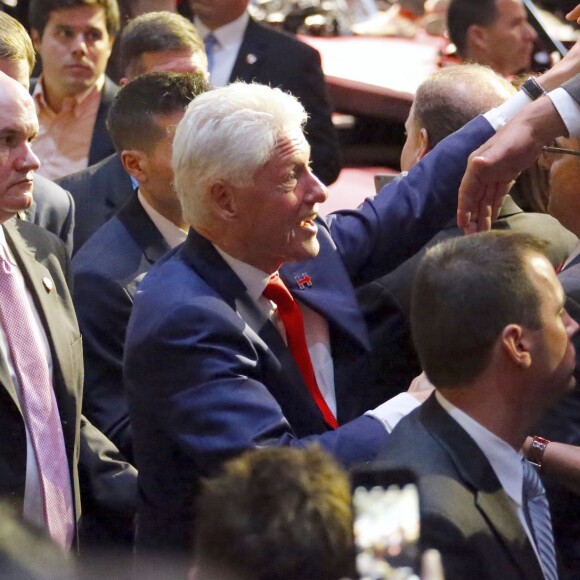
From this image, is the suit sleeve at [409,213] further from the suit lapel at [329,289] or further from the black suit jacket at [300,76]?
the black suit jacket at [300,76]

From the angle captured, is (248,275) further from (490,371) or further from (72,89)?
(72,89)

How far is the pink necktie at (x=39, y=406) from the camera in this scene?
2.57 metres

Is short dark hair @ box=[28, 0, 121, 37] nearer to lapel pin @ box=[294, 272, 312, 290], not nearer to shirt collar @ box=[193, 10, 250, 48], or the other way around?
shirt collar @ box=[193, 10, 250, 48]

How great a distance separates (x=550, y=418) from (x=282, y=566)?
3.92 ft

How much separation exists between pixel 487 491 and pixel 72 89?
110 inches

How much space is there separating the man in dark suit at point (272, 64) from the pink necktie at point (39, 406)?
1.98 meters

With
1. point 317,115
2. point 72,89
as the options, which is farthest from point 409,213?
point 72,89

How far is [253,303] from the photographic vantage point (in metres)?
2.44

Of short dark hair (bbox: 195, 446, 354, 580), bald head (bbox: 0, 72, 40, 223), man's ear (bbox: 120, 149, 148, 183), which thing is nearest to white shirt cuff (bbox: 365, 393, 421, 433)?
short dark hair (bbox: 195, 446, 354, 580)

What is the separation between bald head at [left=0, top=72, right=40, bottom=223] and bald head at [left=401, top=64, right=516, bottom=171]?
88 centimetres

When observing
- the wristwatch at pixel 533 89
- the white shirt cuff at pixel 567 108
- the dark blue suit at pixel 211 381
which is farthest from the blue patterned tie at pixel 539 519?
the wristwatch at pixel 533 89

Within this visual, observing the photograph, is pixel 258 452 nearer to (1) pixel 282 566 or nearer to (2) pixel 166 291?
(1) pixel 282 566

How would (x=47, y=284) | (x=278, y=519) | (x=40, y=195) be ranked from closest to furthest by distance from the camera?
1. (x=278, y=519)
2. (x=47, y=284)
3. (x=40, y=195)

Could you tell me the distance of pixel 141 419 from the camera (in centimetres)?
234
